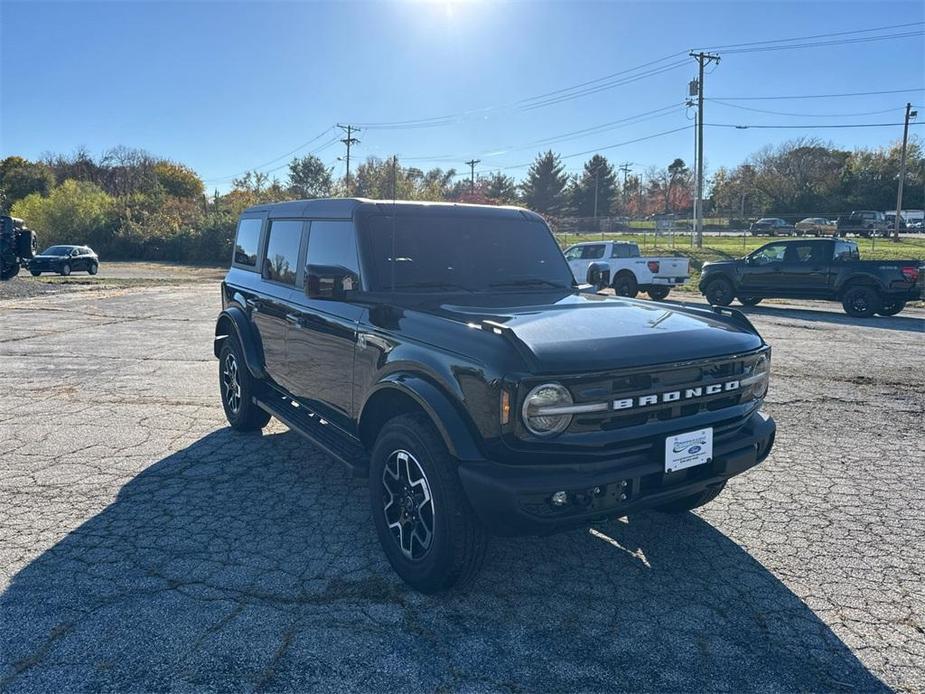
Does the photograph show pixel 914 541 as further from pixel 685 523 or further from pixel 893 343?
pixel 893 343

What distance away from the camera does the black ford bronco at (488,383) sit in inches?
110

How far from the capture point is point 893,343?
11008 millimetres

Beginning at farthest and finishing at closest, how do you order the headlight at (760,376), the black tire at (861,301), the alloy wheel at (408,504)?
the black tire at (861,301) → the headlight at (760,376) → the alloy wheel at (408,504)

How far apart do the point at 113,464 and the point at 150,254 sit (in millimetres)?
46533

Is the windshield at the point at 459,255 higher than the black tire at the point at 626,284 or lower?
higher

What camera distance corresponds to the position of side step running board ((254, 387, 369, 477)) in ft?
12.3

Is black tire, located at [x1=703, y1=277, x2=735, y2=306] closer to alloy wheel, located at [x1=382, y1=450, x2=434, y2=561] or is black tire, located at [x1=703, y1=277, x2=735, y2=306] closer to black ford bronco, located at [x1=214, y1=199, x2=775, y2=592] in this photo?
black ford bronco, located at [x1=214, y1=199, x2=775, y2=592]

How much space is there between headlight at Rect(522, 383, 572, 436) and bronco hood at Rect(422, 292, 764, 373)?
10cm

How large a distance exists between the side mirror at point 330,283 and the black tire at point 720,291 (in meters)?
15.8

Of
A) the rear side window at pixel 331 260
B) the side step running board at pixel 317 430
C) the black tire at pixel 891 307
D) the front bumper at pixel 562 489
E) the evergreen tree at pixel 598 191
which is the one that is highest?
the evergreen tree at pixel 598 191

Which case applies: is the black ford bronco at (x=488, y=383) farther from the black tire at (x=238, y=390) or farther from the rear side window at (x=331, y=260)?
the black tire at (x=238, y=390)

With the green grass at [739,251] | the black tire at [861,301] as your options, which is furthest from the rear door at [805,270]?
the green grass at [739,251]

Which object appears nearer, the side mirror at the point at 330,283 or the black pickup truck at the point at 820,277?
the side mirror at the point at 330,283

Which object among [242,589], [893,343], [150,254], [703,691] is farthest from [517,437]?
[150,254]
